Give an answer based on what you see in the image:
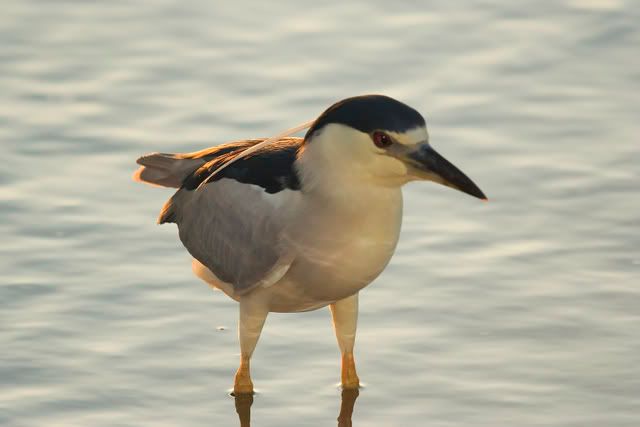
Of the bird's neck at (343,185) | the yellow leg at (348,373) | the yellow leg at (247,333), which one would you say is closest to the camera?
the bird's neck at (343,185)

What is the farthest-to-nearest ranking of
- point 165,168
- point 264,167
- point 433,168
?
point 165,168 → point 264,167 → point 433,168

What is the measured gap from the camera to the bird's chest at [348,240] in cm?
909

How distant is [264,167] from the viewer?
9555 mm

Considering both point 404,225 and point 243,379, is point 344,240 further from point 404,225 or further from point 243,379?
point 404,225

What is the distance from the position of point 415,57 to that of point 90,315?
406 centimetres

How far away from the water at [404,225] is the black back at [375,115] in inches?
67.2

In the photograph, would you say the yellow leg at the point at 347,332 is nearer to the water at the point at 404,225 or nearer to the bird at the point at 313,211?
the bird at the point at 313,211

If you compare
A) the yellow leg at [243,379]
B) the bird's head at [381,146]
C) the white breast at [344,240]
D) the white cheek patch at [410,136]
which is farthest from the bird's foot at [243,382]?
the white cheek patch at [410,136]

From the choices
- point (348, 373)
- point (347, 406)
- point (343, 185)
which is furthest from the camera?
point (348, 373)

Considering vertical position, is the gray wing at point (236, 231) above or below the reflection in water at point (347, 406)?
above

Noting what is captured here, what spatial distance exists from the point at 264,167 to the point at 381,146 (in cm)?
89

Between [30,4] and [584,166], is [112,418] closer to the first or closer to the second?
[584,166]

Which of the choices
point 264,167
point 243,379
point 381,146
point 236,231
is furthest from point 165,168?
point 381,146

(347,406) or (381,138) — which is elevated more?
(381,138)
